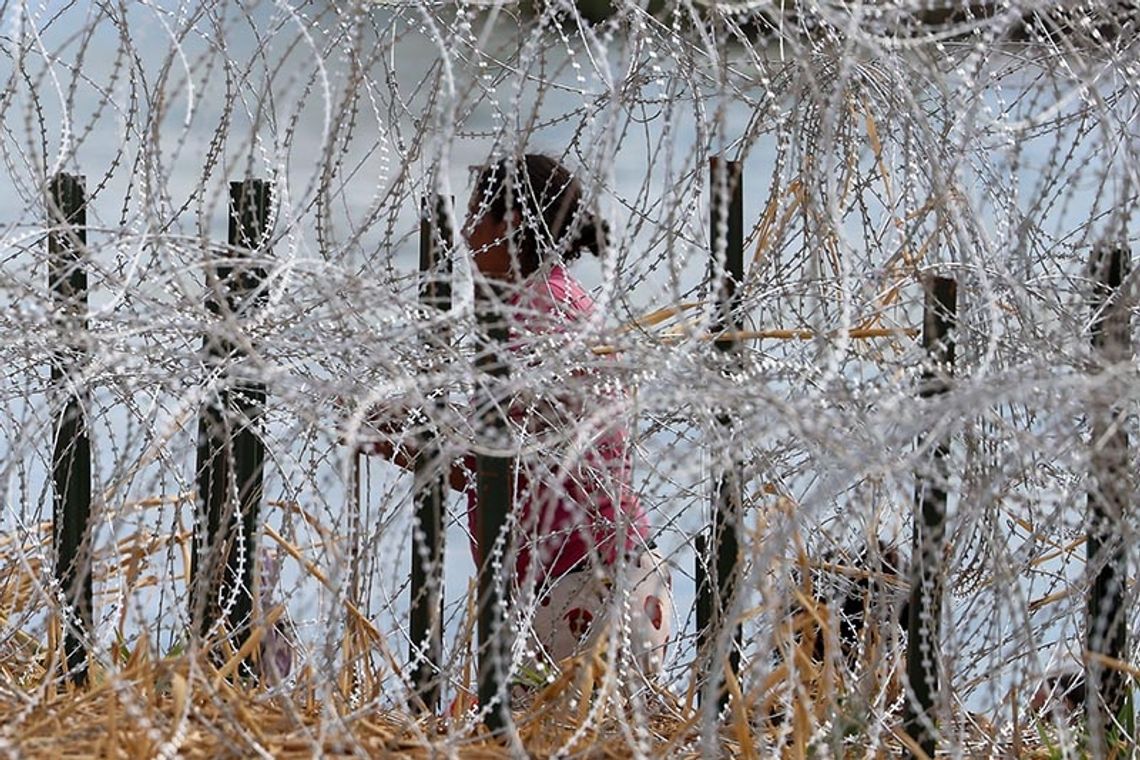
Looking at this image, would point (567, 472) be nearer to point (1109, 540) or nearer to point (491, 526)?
point (491, 526)

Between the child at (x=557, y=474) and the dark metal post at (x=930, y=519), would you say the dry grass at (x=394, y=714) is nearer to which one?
the dark metal post at (x=930, y=519)

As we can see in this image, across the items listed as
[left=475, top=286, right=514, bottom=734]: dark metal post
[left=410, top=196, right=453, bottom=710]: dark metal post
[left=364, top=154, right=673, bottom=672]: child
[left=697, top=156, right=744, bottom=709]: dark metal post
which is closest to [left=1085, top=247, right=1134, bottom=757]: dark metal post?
[left=697, top=156, right=744, bottom=709]: dark metal post

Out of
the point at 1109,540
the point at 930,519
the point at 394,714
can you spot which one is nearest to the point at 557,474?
the point at 394,714

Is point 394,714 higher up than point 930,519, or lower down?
lower down

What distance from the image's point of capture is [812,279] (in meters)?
1.99

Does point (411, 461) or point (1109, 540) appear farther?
point (411, 461)

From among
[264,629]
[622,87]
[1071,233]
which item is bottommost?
[264,629]

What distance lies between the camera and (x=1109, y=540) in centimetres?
203

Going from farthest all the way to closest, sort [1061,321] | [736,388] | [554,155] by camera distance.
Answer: [554,155] < [1061,321] < [736,388]

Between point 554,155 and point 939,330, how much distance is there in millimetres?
973

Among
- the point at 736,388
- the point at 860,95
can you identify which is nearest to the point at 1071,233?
the point at 860,95

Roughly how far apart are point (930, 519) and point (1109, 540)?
21cm

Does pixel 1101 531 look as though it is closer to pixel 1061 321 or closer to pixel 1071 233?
pixel 1061 321

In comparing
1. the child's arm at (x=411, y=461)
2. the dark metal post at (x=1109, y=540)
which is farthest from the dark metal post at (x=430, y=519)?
the dark metal post at (x=1109, y=540)
